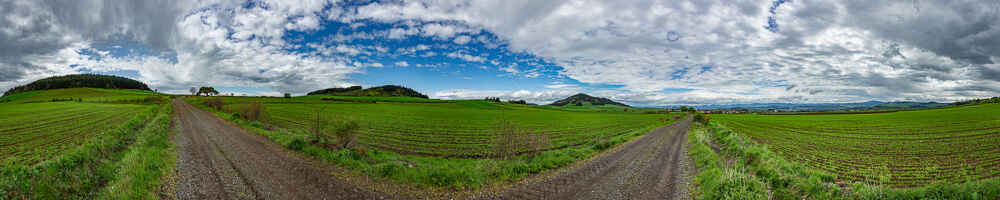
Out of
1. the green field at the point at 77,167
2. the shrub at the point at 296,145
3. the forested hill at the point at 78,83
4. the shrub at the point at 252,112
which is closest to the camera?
the green field at the point at 77,167

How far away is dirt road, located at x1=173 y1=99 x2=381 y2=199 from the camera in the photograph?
27.8 feet

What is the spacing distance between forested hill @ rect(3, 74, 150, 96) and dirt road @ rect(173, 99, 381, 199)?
225m

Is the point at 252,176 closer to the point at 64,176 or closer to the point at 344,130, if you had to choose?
the point at 344,130

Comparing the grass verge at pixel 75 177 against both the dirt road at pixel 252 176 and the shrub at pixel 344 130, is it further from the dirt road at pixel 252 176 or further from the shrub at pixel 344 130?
the shrub at pixel 344 130

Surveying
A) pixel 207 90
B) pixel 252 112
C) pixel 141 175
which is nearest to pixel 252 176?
pixel 141 175

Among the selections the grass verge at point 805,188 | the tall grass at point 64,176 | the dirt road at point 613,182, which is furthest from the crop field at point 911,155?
the tall grass at point 64,176

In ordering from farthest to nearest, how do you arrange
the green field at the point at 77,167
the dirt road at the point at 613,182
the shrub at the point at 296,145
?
the shrub at the point at 296,145, the dirt road at the point at 613,182, the green field at the point at 77,167

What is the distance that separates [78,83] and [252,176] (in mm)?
239798

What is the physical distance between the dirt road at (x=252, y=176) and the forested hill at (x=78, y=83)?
8877 inches

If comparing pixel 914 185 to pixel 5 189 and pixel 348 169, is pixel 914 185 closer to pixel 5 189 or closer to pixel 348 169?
pixel 348 169

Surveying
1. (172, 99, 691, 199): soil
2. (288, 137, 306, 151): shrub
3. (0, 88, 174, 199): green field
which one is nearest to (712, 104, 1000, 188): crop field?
(172, 99, 691, 199): soil

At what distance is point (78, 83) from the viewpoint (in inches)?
5694

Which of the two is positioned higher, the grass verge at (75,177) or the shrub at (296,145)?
the shrub at (296,145)

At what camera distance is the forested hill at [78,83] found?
135 meters
